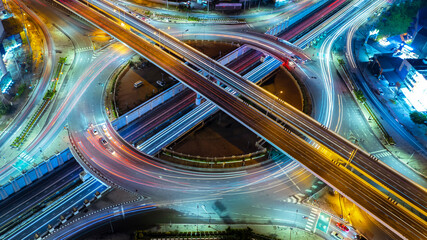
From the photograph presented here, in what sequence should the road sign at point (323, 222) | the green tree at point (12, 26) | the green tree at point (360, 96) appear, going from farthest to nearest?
the green tree at point (12, 26)
the green tree at point (360, 96)
the road sign at point (323, 222)

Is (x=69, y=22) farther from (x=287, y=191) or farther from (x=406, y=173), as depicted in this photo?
(x=406, y=173)

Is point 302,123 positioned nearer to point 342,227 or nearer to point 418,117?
point 342,227

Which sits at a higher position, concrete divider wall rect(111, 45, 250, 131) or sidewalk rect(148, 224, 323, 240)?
concrete divider wall rect(111, 45, 250, 131)

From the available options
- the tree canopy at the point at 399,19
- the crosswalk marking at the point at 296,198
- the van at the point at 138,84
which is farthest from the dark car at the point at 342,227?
the tree canopy at the point at 399,19

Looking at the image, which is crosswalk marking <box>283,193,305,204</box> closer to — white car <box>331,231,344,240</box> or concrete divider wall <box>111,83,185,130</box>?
white car <box>331,231,344,240</box>

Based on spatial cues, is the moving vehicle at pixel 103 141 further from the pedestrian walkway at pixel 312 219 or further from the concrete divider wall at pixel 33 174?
the pedestrian walkway at pixel 312 219

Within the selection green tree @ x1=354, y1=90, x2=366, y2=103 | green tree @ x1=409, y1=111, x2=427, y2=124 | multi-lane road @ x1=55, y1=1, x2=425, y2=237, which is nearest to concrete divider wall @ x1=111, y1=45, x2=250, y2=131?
multi-lane road @ x1=55, y1=1, x2=425, y2=237
